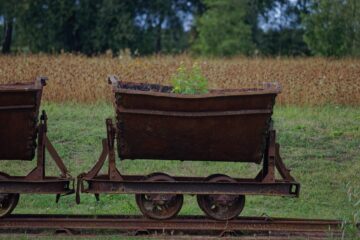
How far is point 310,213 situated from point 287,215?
1.42 ft

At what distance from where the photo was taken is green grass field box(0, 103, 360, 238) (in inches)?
421

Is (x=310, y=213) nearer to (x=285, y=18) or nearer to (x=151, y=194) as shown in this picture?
(x=151, y=194)

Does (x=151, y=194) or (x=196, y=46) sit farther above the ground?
(x=196, y=46)

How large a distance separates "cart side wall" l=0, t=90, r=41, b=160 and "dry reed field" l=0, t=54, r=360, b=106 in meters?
9.26

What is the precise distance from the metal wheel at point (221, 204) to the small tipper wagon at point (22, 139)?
5.21ft

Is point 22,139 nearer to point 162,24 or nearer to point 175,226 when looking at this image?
point 175,226

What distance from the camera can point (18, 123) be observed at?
8.73 metres

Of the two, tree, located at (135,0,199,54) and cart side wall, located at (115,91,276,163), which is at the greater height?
tree, located at (135,0,199,54)

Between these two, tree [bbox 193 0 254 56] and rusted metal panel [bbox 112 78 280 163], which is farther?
tree [bbox 193 0 254 56]

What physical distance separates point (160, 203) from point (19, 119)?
185 cm

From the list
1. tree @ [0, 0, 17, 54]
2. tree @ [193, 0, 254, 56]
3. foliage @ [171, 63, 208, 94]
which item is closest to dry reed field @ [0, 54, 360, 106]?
foliage @ [171, 63, 208, 94]

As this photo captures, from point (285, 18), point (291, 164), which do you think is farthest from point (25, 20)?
point (291, 164)

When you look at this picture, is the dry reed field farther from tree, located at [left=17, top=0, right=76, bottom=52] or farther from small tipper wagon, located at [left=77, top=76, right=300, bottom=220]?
tree, located at [left=17, top=0, right=76, bottom=52]

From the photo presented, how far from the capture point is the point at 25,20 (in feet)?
185
